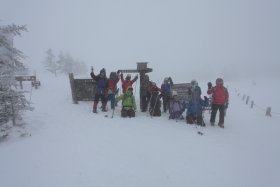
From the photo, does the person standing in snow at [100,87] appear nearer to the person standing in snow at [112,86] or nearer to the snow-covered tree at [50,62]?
the person standing in snow at [112,86]

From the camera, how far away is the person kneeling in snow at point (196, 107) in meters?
9.96

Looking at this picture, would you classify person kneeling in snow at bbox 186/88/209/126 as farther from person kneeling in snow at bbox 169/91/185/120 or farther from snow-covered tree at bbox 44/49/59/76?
snow-covered tree at bbox 44/49/59/76

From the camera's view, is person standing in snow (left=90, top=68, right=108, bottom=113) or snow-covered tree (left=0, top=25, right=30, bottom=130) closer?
snow-covered tree (left=0, top=25, right=30, bottom=130)

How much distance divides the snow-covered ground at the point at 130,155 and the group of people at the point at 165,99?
2.48ft

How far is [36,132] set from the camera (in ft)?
25.1

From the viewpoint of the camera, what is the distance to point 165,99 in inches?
447

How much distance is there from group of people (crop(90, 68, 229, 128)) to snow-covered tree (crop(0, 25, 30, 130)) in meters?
3.83

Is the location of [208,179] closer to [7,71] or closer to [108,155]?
[108,155]

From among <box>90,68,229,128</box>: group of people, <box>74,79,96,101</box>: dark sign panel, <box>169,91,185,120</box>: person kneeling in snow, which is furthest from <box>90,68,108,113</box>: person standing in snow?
<box>169,91,185,120</box>: person kneeling in snow

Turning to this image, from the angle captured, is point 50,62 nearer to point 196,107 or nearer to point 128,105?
point 128,105

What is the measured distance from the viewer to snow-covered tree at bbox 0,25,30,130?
6787 millimetres

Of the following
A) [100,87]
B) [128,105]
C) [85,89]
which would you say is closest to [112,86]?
[100,87]

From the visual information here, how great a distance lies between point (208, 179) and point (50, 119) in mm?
7324

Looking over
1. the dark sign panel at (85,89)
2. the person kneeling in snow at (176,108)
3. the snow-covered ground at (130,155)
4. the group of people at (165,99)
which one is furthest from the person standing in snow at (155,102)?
the dark sign panel at (85,89)
